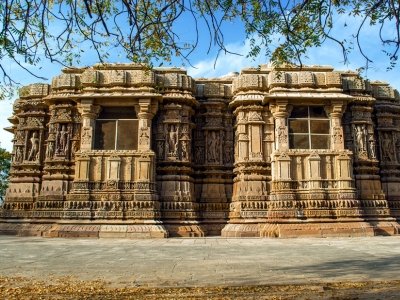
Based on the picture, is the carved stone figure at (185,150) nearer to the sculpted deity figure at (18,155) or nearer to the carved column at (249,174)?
the carved column at (249,174)

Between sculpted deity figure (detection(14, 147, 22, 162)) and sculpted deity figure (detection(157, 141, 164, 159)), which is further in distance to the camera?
sculpted deity figure (detection(14, 147, 22, 162))

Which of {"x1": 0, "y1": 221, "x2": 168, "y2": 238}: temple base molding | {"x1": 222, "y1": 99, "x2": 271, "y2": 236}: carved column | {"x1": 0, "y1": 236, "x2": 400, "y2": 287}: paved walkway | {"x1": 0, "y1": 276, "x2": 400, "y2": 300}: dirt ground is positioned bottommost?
{"x1": 0, "y1": 276, "x2": 400, "y2": 300}: dirt ground

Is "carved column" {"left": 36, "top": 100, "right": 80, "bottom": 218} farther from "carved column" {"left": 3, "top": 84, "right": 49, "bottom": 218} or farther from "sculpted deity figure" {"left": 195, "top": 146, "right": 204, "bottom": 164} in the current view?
"sculpted deity figure" {"left": 195, "top": 146, "right": 204, "bottom": 164}

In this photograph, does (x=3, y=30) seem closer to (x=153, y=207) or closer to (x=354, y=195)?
(x=153, y=207)

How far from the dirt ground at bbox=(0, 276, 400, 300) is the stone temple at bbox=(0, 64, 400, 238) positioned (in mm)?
8693

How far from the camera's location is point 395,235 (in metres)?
14.3

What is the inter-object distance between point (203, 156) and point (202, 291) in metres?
11.6

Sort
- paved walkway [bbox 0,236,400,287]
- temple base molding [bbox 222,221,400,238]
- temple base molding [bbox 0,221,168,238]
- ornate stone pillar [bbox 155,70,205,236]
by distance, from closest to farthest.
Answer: paved walkway [bbox 0,236,400,287]
temple base molding [bbox 0,221,168,238]
temple base molding [bbox 222,221,400,238]
ornate stone pillar [bbox 155,70,205,236]

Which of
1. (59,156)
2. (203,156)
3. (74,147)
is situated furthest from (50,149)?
(203,156)

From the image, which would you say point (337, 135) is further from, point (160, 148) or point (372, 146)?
point (160, 148)

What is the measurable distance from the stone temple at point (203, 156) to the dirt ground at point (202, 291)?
869cm

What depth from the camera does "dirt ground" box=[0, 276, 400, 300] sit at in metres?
4.43

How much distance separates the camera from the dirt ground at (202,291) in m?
4.43

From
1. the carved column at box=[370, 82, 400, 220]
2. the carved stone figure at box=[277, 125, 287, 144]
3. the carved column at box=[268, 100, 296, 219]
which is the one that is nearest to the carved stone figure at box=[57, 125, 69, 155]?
the carved column at box=[268, 100, 296, 219]
